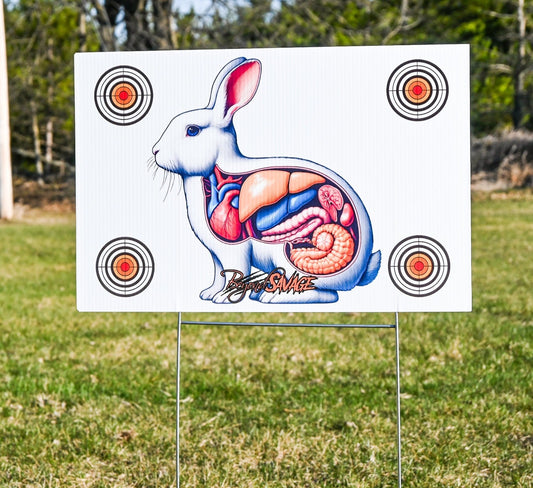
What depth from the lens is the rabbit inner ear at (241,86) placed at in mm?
3412

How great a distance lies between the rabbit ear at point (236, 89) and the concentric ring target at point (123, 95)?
306 mm

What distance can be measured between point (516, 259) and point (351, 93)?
8.21 meters

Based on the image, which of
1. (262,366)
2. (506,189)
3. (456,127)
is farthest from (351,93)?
(506,189)

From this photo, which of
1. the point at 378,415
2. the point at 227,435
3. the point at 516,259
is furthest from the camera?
the point at 516,259

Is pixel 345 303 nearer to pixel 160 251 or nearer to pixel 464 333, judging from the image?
pixel 160 251

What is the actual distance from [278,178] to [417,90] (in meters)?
0.67

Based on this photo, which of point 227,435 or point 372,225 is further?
point 227,435

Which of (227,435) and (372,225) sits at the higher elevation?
(372,225)

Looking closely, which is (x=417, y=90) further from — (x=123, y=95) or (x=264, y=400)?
(x=264, y=400)

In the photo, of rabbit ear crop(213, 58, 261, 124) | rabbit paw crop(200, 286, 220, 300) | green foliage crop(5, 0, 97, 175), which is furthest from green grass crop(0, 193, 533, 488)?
green foliage crop(5, 0, 97, 175)

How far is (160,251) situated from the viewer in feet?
11.3

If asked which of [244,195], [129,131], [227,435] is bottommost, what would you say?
[227,435]

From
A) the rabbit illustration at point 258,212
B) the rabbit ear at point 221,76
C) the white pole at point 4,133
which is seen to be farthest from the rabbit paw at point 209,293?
the white pole at point 4,133

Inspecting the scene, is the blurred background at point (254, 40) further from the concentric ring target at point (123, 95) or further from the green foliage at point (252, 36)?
the concentric ring target at point (123, 95)
